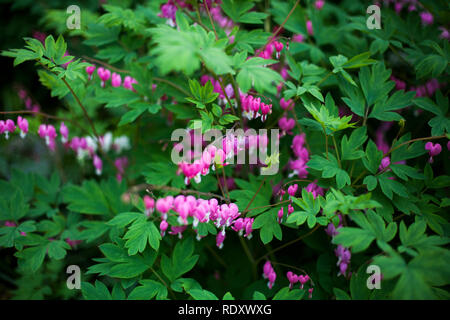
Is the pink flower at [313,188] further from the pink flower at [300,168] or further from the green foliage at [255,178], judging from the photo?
the pink flower at [300,168]

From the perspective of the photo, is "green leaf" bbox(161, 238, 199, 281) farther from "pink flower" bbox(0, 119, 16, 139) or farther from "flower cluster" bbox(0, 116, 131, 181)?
"pink flower" bbox(0, 119, 16, 139)

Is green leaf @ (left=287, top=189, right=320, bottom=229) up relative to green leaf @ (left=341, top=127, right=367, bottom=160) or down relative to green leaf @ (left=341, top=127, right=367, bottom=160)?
down

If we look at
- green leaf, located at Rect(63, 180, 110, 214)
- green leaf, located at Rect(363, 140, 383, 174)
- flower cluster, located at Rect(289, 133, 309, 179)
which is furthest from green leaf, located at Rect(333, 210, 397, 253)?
green leaf, located at Rect(63, 180, 110, 214)

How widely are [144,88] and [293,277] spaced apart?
126 cm

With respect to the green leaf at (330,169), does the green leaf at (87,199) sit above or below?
below

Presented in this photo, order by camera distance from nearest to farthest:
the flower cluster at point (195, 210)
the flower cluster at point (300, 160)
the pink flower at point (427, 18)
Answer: the flower cluster at point (195, 210)
the flower cluster at point (300, 160)
the pink flower at point (427, 18)

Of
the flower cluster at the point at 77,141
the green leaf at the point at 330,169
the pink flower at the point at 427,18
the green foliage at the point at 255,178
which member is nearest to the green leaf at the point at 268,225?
the green foliage at the point at 255,178

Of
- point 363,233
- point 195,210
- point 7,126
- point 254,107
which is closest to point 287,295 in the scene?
point 363,233

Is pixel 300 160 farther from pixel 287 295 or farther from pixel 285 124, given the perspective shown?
pixel 287 295

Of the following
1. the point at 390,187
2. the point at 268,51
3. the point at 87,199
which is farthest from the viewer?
the point at 87,199

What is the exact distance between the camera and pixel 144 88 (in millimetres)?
1914

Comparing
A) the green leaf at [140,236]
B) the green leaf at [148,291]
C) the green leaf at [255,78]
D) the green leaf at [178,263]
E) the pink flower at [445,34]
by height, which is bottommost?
the green leaf at [148,291]
